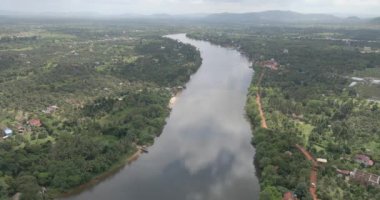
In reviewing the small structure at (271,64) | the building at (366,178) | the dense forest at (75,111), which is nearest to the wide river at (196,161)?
the dense forest at (75,111)

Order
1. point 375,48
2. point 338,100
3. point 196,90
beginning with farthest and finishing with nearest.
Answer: point 375,48, point 196,90, point 338,100

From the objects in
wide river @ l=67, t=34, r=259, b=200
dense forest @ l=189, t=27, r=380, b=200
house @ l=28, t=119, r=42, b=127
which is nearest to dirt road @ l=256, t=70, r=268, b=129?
dense forest @ l=189, t=27, r=380, b=200

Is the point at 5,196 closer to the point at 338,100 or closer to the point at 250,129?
the point at 250,129

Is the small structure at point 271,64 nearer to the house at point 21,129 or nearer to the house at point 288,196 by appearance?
the house at point 21,129

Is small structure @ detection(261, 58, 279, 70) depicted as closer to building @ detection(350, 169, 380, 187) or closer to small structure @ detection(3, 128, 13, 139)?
building @ detection(350, 169, 380, 187)

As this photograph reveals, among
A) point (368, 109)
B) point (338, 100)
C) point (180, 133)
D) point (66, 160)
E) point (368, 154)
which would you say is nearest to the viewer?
point (66, 160)

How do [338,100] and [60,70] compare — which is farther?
[60,70]

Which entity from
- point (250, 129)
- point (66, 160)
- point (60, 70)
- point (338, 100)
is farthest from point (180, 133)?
point (60, 70)
